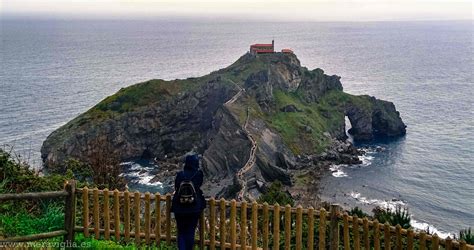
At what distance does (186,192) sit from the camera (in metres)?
11.7

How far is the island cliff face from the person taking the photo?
82.5 metres

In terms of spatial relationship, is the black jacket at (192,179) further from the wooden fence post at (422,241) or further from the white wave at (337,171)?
the white wave at (337,171)

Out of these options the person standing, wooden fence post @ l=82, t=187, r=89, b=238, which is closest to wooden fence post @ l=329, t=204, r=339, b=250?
the person standing

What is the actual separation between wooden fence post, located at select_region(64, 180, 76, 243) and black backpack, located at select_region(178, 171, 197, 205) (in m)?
2.98

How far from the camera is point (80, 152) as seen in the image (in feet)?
286

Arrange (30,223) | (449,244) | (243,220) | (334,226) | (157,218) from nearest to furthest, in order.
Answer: (449,244) < (334,226) < (243,220) < (157,218) < (30,223)

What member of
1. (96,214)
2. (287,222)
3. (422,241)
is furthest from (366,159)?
(96,214)

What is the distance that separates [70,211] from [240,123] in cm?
7457

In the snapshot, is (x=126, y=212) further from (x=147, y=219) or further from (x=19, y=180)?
(x=19, y=180)

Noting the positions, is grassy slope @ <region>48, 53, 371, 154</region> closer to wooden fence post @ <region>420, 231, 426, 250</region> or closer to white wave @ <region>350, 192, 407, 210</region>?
white wave @ <region>350, 192, 407, 210</region>

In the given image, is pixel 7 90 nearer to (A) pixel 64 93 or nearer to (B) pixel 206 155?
(A) pixel 64 93

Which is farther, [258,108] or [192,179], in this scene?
[258,108]

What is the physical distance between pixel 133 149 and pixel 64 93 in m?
53.3

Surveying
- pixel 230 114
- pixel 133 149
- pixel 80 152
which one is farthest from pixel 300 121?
pixel 80 152
